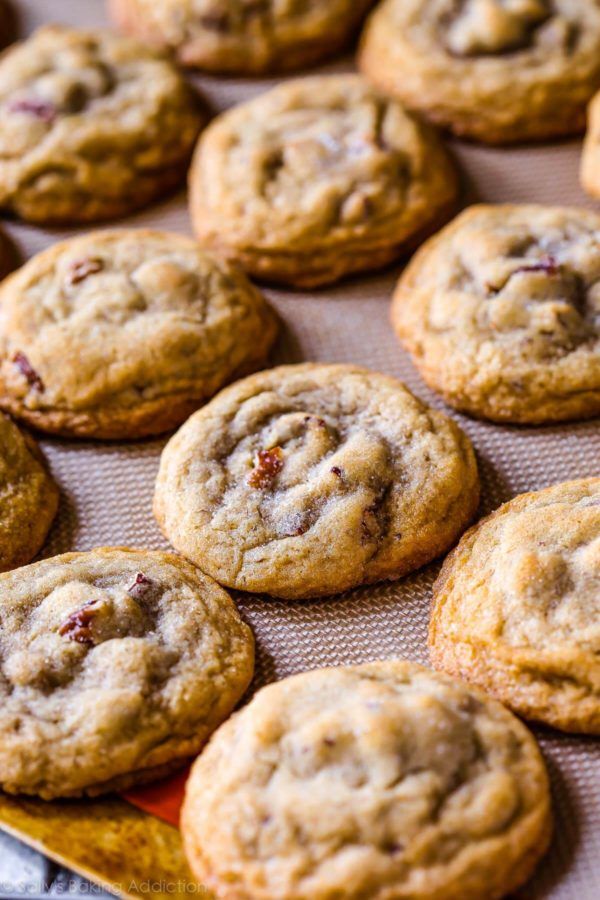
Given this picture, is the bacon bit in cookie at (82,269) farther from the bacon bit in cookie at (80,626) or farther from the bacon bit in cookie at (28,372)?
the bacon bit in cookie at (80,626)

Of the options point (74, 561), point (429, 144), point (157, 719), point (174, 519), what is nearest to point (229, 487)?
point (174, 519)

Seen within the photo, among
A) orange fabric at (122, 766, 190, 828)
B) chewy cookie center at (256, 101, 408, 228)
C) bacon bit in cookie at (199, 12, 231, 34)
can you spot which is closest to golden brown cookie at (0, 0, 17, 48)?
bacon bit in cookie at (199, 12, 231, 34)

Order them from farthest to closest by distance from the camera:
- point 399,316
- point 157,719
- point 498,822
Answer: point 399,316 < point 157,719 < point 498,822

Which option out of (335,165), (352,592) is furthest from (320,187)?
(352,592)

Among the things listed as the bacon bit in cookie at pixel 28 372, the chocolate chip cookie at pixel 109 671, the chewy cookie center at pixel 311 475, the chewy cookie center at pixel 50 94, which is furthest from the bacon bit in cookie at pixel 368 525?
the chewy cookie center at pixel 50 94

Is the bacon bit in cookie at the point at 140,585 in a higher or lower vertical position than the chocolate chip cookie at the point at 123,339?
lower

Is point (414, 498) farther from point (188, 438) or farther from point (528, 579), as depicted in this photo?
point (188, 438)

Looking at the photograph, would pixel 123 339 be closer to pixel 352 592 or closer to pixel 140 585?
pixel 140 585
